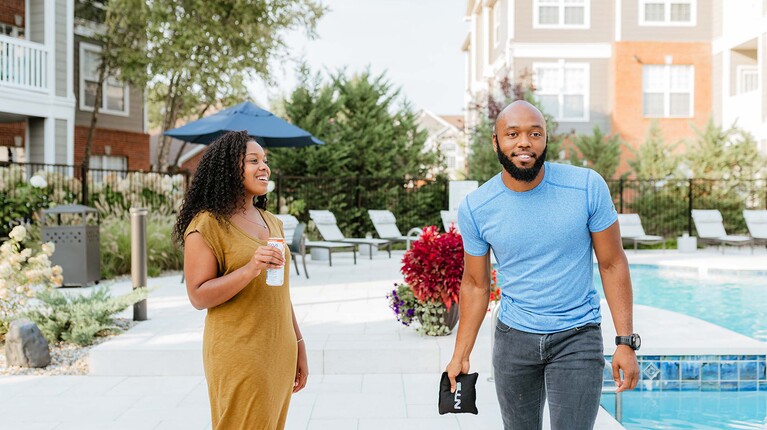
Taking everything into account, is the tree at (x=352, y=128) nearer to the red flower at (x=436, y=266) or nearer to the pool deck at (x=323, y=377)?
the pool deck at (x=323, y=377)

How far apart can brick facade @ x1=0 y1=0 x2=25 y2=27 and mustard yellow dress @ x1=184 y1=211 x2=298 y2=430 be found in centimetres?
1872

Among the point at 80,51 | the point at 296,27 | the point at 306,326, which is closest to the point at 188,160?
the point at 80,51

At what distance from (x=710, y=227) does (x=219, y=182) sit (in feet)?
56.0

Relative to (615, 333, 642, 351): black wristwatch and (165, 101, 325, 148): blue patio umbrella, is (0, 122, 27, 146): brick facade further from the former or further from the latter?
(615, 333, 642, 351): black wristwatch

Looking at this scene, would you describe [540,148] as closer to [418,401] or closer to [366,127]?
[418,401]

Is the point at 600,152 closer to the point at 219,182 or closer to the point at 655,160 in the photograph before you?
the point at 655,160

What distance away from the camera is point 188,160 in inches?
1409

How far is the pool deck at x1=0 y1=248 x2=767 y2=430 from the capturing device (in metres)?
4.64

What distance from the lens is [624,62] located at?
2266cm

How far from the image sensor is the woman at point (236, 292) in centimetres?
242

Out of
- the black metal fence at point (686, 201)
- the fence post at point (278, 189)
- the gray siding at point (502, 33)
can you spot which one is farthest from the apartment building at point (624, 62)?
the fence post at point (278, 189)

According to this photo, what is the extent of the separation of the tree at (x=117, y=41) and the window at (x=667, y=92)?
15.2 meters

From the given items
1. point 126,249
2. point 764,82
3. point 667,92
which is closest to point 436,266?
point 126,249

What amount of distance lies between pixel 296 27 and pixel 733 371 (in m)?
16.1
